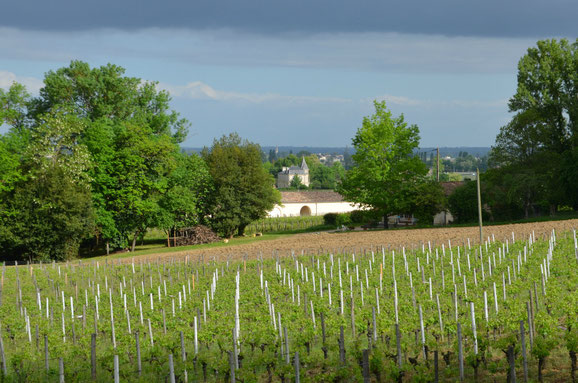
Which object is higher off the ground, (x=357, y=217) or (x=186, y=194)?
(x=186, y=194)

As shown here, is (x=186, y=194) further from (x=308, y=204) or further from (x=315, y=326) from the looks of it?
(x=315, y=326)

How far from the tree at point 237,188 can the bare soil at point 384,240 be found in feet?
29.1

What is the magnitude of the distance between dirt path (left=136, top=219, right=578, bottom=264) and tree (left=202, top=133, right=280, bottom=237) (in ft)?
29.1

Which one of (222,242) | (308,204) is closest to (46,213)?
(222,242)

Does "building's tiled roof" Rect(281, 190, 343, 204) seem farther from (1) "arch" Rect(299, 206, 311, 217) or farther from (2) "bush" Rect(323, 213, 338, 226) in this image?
(2) "bush" Rect(323, 213, 338, 226)

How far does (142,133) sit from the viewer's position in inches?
2069

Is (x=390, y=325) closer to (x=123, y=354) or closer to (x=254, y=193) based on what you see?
(x=123, y=354)

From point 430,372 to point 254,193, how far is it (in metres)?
46.5

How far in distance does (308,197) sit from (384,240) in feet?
152

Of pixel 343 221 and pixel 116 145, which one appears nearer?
pixel 116 145

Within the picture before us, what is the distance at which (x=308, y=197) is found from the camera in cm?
8994

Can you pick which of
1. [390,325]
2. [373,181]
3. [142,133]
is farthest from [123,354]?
[373,181]

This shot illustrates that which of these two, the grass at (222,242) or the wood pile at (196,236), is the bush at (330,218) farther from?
the wood pile at (196,236)

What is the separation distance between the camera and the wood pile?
188 feet
